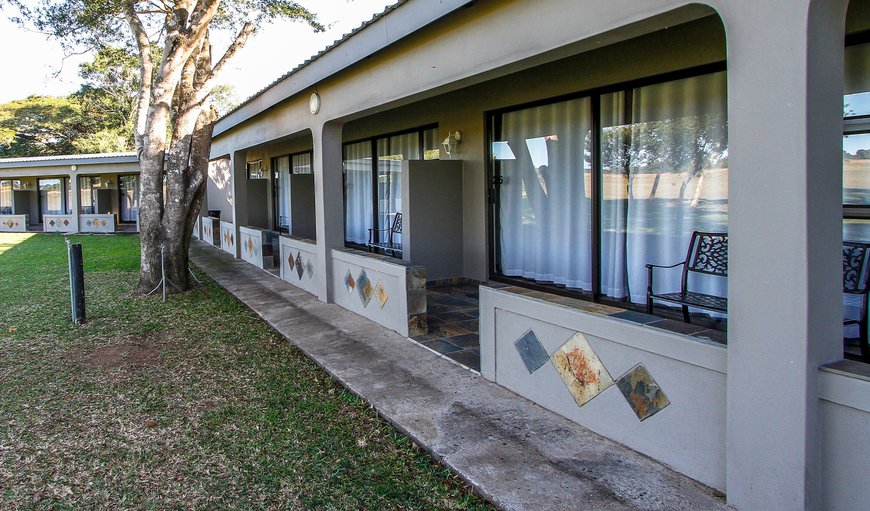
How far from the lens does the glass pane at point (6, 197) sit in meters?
24.8

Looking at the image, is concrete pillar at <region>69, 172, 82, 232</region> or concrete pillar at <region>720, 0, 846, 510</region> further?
concrete pillar at <region>69, 172, 82, 232</region>

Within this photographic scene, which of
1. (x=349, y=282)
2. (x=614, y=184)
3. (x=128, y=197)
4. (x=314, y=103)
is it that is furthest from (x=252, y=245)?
(x=128, y=197)

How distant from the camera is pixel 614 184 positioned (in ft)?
16.1

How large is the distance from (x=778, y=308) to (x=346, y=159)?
9060 mm

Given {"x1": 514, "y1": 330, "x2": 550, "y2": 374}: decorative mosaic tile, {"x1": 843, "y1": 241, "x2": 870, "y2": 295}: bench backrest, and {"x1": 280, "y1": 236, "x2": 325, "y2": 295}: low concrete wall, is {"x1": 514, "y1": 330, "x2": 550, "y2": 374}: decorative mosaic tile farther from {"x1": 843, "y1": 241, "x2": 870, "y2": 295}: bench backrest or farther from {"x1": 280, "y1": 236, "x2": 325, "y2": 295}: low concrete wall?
{"x1": 280, "y1": 236, "x2": 325, "y2": 295}: low concrete wall

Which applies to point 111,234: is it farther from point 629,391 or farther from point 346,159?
point 629,391

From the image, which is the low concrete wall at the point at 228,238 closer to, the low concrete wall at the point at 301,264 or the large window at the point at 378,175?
the large window at the point at 378,175

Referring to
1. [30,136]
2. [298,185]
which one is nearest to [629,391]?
[298,185]

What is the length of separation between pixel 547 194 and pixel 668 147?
1.56 meters

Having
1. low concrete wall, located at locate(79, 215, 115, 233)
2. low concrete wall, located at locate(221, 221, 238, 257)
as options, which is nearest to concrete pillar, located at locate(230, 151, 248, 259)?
low concrete wall, located at locate(221, 221, 238, 257)

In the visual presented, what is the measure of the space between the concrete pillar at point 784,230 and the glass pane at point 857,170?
1.61m

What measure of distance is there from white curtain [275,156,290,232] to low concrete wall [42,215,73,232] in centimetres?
1232

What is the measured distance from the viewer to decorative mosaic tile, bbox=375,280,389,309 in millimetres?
5871

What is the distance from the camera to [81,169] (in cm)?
2094
